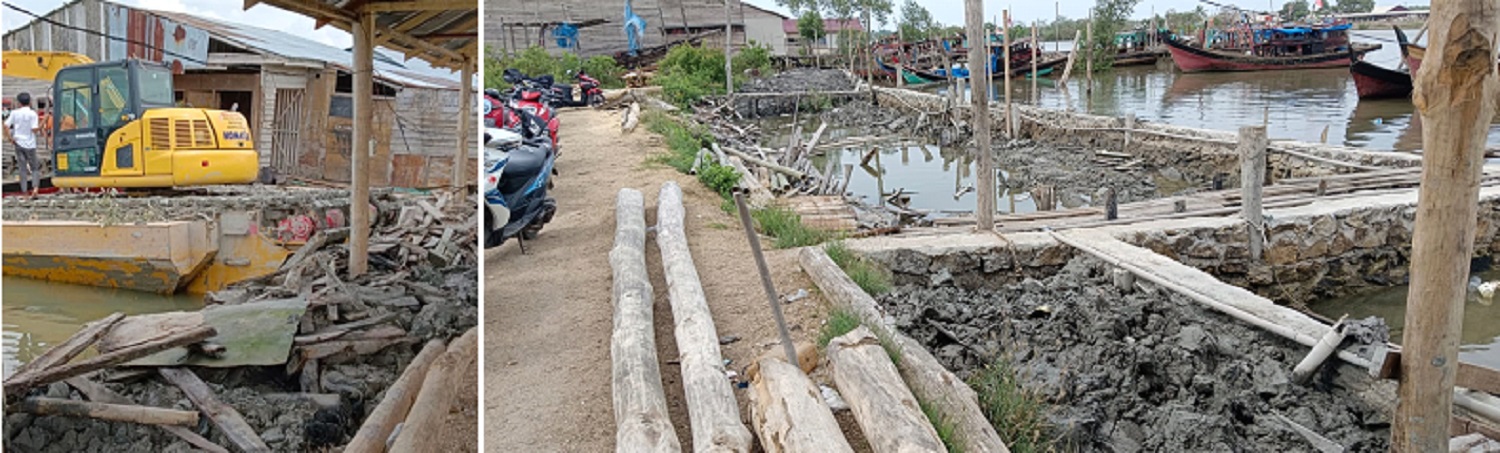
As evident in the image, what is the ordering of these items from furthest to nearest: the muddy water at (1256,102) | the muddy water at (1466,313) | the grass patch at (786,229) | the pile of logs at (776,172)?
the muddy water at (1256,102) < the pile of logs at (776,172) < the grass patch at (786,229) < the muddy water at (1466,313)

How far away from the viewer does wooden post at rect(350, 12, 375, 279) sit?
2.69m

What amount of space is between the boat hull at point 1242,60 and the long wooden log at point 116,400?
39320mm

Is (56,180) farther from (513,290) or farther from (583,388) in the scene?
(513,290)

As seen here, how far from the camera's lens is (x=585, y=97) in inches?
910

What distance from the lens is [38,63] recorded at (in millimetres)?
2143

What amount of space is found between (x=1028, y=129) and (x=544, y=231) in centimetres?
1412

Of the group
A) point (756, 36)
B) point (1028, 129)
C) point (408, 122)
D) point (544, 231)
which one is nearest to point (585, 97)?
point (1028, 129)

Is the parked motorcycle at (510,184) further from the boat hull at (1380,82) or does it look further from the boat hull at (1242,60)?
the boat hull at (1242,60)

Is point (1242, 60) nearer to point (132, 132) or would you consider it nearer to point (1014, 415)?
point (1014, 415)

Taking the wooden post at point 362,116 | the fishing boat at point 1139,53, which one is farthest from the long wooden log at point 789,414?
the fishing boat at point 1139,53

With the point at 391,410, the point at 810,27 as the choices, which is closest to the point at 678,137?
the point at 391,410

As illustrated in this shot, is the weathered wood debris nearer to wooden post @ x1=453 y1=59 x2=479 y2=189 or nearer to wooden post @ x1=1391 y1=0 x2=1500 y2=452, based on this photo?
wooden post @ x1=453 y1=59 x2=479 y2=189

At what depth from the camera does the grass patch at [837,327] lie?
5.29 m

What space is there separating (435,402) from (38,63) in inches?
46.4
